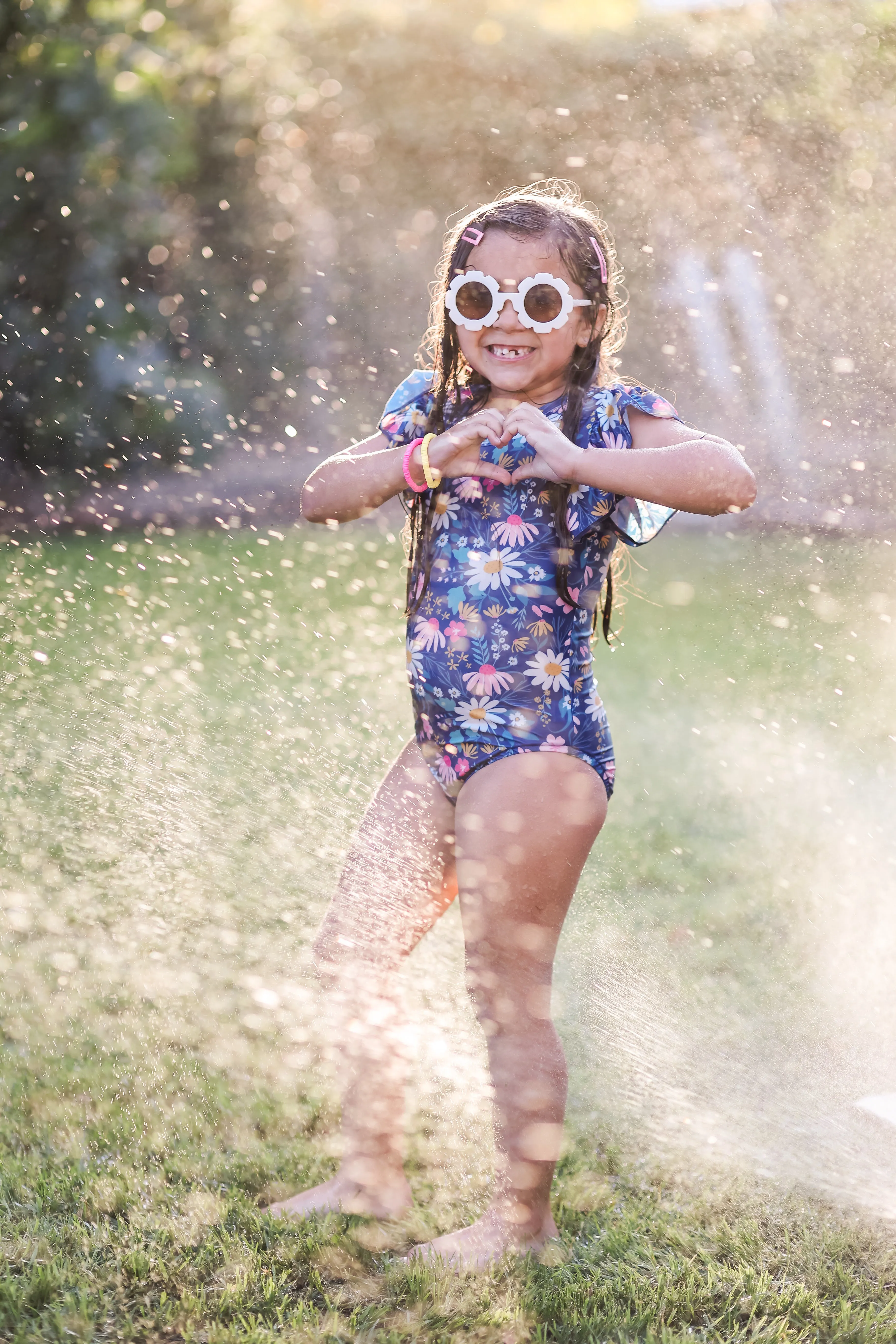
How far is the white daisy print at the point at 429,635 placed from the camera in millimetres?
2068

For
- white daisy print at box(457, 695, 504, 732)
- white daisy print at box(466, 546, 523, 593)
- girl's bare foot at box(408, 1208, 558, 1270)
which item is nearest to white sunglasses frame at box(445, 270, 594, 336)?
white daisy print at box(466, 546, 523, 593)

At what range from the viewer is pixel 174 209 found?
11953 mm

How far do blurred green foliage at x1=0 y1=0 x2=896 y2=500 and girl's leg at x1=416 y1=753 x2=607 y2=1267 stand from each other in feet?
30.9

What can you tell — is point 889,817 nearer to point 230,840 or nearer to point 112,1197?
point 230,840

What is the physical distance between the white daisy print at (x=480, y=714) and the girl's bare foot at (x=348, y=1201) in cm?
77

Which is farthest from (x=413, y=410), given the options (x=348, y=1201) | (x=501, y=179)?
(x=501, y=179)

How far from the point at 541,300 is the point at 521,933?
0.96 meters

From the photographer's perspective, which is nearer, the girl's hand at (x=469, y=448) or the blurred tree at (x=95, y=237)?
the girl's hand at (x=469, y=448)

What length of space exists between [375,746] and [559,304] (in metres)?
2.95

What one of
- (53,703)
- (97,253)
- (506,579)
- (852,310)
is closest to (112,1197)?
(506,579)

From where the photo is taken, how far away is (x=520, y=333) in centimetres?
207

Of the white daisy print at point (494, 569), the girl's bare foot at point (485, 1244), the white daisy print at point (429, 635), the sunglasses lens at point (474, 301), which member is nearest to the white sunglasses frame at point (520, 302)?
the sunglasses lens at point (474, 301)

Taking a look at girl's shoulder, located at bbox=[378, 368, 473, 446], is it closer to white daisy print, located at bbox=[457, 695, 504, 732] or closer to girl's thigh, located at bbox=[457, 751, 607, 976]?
white daisy print, located at bbox=[457, 695, 504, 732]

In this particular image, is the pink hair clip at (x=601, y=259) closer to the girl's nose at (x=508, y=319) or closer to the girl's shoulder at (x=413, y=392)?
the girl's nose at (x=508, y=319)
